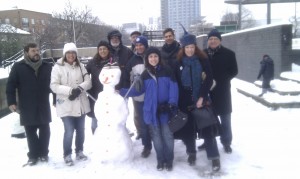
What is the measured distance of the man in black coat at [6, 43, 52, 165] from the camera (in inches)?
194

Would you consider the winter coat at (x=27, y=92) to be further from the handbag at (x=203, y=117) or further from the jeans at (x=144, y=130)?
the handbag at (x=203, y=117)

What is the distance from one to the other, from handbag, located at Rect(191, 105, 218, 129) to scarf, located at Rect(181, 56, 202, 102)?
7.4 inches

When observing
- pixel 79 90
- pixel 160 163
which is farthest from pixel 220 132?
pixel 79 90

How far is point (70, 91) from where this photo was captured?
4699 millimetres

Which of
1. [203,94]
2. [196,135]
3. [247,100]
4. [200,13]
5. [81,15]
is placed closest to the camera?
[203,94]

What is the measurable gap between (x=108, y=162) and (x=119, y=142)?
0.35m

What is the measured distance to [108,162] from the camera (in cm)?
468

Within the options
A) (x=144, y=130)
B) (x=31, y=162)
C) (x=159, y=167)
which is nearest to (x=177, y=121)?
(x=159, y=167)

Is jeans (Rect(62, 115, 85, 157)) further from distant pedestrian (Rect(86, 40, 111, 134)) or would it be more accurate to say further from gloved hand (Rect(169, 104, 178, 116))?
gloved hand (Rect(169, 104, 178, 116))

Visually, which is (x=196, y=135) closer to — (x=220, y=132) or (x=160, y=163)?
(x=220, y=132)

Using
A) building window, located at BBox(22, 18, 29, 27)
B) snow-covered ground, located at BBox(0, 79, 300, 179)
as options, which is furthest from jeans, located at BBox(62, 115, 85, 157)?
building window, located at BBox(22, 18, 29, 27)

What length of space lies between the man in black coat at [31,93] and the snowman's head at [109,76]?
106 cm

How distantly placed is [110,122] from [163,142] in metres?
0.85

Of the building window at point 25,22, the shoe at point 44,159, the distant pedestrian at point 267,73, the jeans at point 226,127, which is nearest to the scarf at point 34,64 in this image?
the shoe at point 44,159
